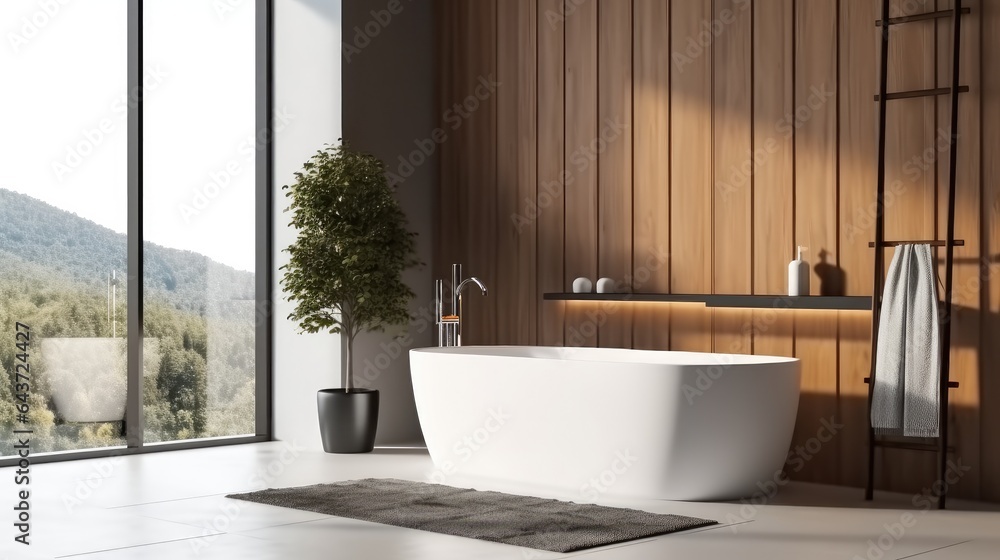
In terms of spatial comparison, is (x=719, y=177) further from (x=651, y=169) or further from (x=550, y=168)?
(x=550, y=168)

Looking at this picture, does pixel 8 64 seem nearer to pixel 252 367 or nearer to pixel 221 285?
pixel 221 285

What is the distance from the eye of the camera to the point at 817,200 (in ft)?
15.8

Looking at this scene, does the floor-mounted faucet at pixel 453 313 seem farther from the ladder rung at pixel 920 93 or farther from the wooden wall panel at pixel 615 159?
the ladder rung at pixel 920 93

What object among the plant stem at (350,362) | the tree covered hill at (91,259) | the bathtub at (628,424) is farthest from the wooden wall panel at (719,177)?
the tree covered hill at (91,259)

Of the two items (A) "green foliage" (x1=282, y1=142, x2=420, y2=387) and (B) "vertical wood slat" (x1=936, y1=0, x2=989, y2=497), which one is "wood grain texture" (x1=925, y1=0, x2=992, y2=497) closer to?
(B) "vertical wood slat" (x1=936, y1=0, x2=989, y2=497)

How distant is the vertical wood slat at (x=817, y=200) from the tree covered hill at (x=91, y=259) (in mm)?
3016

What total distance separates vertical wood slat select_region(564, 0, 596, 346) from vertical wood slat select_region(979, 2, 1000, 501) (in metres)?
1.94

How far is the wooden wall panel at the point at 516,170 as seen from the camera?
5.99 metres

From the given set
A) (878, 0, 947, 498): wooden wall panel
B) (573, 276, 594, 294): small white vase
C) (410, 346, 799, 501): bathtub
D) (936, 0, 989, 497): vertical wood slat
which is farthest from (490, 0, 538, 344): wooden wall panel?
(936, 0, 989, 497): vertical wood slat

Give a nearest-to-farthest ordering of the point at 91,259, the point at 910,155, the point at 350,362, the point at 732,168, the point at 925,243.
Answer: the point at 925,243, the point at 910,155, the point at 732,168, the point at 91,259, the point at 350,362

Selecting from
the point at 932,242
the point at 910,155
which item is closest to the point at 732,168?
the point at 910,155

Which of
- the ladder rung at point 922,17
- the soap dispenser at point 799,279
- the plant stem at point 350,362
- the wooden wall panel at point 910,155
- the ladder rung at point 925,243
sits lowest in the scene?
the plant stem at point 350,362

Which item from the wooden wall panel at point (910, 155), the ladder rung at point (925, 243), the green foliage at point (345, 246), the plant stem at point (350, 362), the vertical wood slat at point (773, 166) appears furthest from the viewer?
the plant stem at point (350, 362)

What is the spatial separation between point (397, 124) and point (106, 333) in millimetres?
1932
